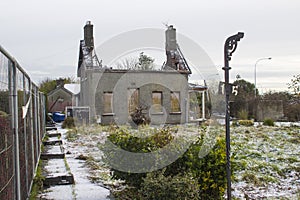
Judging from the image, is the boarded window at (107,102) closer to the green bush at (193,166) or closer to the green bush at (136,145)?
the green bush at (136,145)

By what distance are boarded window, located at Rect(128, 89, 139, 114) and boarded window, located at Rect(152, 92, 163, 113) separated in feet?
4.08

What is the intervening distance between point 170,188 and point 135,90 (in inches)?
662

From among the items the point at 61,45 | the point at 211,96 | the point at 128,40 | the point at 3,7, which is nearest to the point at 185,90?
the point at 211,96

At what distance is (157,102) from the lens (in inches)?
860

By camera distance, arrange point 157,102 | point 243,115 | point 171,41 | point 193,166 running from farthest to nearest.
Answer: point 243,115, point 157,102, point 171,41, point 193,166

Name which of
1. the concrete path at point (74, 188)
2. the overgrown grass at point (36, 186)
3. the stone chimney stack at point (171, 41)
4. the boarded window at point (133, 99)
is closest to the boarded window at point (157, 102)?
the boarded window at point (133, 99)

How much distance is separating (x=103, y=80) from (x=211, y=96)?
639 centimetres

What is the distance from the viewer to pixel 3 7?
27.1ft

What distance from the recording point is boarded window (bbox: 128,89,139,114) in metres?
20.2

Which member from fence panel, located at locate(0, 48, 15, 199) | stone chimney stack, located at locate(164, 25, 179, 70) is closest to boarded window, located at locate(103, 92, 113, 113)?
stone chimney stack, located at locate(164, 25, 179, 70)

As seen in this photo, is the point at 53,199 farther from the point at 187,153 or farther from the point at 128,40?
the point at 128,40

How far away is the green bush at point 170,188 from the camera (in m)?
4.12

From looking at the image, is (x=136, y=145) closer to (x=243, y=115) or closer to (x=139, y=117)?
(x=139, y=117)

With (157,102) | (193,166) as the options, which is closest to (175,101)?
(157,102)
